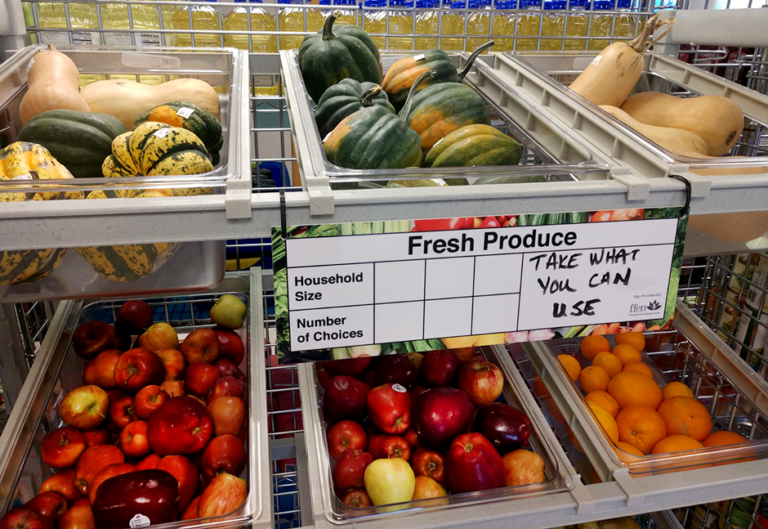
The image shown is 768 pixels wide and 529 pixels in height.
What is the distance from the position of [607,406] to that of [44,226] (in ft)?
3.15

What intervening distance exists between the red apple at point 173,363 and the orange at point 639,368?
0.89 m

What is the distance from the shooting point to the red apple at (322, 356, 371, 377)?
112cm

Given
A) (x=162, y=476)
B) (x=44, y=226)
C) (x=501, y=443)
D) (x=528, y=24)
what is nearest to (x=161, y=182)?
(x=44, y=226)

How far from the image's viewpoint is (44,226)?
611 mm

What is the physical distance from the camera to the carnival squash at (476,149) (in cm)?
86

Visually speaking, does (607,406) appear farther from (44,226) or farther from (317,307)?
(44,226)

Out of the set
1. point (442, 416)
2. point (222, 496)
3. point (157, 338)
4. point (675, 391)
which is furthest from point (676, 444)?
point (157, 338)

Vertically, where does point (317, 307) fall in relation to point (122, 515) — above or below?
above

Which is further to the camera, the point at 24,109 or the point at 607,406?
the point at 607,406

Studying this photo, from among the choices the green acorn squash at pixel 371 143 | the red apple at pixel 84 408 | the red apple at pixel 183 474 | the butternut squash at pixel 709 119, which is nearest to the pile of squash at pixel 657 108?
the butternut squash at pixel 709 119

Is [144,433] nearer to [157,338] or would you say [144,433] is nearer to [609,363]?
[157,338]

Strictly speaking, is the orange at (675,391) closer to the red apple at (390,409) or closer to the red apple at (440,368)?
the red apple at (440,368)

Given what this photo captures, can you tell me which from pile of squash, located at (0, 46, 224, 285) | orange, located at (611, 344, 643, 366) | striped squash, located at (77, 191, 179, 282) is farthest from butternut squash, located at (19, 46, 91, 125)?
orange, located at (611, 344, 643, 366)

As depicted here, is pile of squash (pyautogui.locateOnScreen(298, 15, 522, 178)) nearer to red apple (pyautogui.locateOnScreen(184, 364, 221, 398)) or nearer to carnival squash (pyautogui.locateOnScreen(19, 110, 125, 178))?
carnival squash (pyautogui.locateOnScreen(19, 110, 125, 178))
